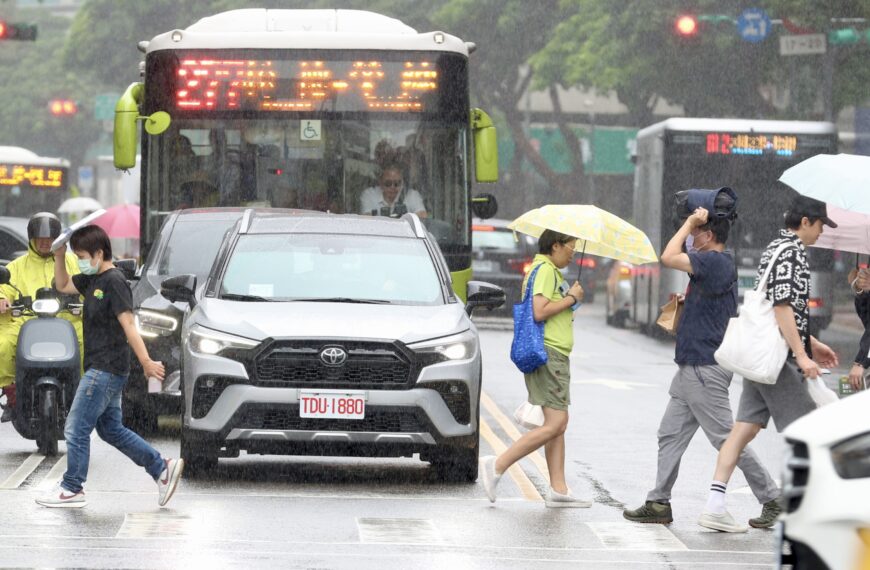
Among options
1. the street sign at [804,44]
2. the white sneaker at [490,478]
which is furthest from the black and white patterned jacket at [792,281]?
the street sign at [804,44]

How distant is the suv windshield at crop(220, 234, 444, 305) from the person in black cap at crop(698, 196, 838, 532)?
105 inches

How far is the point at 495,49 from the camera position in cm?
4944

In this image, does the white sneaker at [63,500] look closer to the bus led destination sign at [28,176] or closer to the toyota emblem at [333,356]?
the toyota emblem at [333,356]

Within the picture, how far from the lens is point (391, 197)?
16641mm

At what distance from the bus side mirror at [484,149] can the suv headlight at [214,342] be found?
5451mm

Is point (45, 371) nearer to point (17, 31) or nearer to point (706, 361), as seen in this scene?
point (706, 361)

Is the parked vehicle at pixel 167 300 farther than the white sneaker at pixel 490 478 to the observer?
Yes

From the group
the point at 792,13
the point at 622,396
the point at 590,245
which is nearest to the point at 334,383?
the point at 590,245

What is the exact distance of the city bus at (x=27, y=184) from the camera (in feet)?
119

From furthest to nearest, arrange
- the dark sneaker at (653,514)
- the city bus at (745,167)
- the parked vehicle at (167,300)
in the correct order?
the city bus at (745,167) < the parked vehicle at (167,300) < the dark sneaker at (653,514)

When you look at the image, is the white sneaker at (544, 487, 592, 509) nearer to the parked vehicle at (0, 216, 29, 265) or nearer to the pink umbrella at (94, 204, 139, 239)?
the parked vehicle at (0, 216, 29, 265)

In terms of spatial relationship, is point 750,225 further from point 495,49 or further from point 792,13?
point 495,49

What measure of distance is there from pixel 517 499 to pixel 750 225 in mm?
17460

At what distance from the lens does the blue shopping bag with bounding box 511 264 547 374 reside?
10.9m
